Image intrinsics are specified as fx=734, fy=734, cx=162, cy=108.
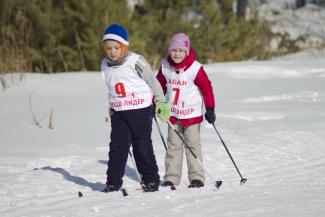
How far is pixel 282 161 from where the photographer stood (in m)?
6.70

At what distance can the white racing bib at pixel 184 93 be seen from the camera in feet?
19.2

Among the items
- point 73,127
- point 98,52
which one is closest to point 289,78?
point 98,52

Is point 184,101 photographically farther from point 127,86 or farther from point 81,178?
point 81,178

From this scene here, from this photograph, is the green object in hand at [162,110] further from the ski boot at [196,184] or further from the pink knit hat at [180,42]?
the ski boot at [196,184]

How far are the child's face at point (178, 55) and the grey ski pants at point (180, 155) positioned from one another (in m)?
0.53

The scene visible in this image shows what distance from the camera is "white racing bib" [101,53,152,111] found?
17.8ft

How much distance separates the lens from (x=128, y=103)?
547 cm

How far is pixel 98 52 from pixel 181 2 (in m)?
3.31

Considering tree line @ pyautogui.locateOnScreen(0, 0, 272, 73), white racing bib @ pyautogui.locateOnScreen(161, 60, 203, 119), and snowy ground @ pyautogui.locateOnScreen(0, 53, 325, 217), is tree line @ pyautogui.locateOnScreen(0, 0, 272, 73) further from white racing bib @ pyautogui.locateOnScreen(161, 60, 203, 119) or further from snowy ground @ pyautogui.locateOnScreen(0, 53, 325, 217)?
white racing bib @ pyautogui.locateOnScreen(161, 60, 203, 119)

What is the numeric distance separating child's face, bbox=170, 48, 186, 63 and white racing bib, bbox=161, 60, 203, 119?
0.10 m

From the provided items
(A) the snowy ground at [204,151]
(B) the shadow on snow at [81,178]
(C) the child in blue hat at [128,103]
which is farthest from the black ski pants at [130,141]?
(B) the shadow on snow at [81,178]

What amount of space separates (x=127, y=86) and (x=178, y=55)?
1.97ft

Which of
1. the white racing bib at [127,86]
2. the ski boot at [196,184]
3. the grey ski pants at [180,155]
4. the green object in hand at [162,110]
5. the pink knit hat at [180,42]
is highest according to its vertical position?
the pink knit hat at [180,42]

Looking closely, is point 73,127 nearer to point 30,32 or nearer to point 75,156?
point 75,156
